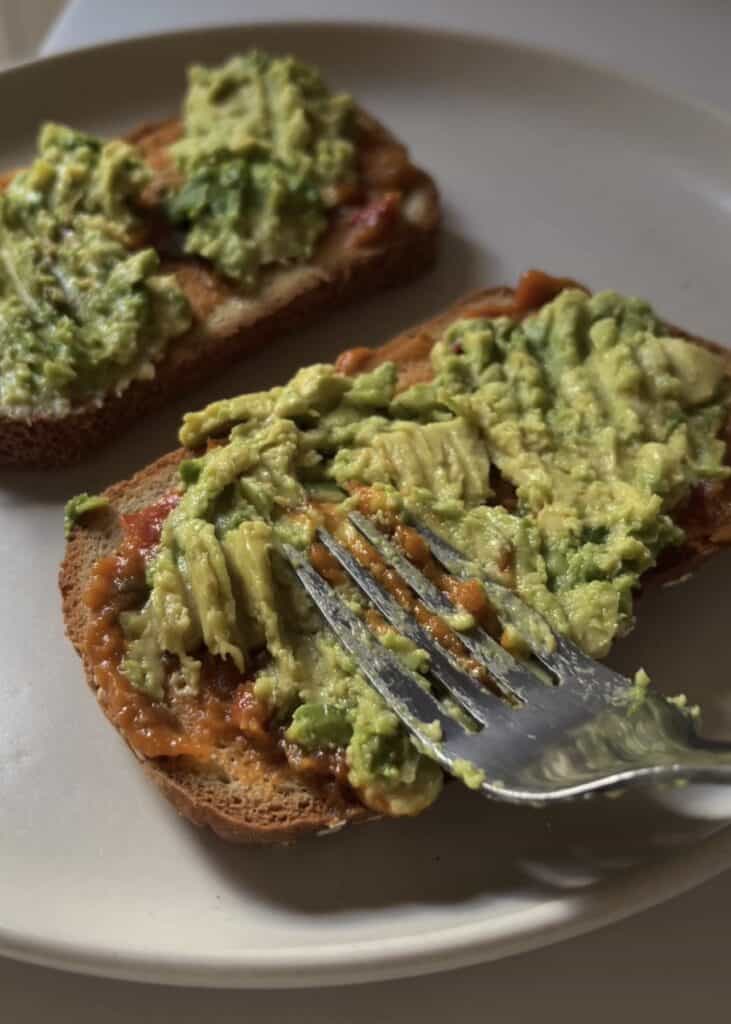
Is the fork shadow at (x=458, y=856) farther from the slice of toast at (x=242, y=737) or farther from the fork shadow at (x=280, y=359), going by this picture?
the fork shadow at (x=280, y=359)

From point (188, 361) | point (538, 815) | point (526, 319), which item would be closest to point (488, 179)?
point (526, 319)

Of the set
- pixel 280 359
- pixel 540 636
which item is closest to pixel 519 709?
pixel 540 636

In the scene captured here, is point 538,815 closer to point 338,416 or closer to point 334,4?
point 338,416

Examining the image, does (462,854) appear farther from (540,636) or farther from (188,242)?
(188,242)

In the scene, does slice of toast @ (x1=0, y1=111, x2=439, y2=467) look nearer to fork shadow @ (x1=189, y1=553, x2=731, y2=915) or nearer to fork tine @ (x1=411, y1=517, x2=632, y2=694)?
fork tine @ (x1=411, y1=517, x2=632, y2=694)

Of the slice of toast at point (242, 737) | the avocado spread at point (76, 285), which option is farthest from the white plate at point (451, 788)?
the avocado spread at point (76, 285)

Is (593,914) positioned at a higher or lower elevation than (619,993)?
higher
